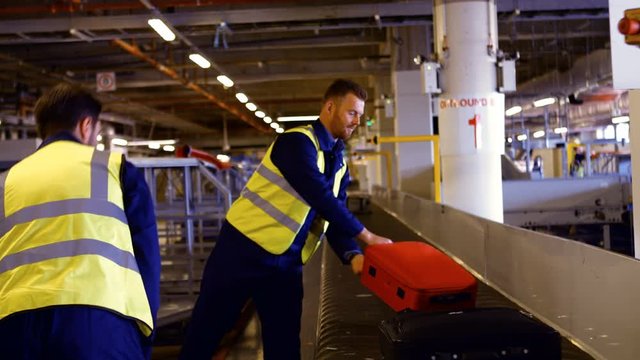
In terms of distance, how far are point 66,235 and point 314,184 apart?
1.23 metres

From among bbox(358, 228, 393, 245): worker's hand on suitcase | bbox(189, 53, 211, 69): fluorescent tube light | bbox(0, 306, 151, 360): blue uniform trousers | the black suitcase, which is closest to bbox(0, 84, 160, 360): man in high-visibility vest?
bbox(0, 306, 151, 360): blue uniform trousers

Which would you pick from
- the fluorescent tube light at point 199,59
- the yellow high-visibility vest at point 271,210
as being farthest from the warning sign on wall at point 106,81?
the yellow high-visibility vest at point 271,210

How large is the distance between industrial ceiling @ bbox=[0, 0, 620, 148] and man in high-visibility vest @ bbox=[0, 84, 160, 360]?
4.97 meters

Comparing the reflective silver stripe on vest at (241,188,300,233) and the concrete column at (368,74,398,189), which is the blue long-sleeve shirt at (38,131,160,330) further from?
the concrete column at (368,74,398,189)

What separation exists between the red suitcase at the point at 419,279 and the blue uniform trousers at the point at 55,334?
1.31 metres

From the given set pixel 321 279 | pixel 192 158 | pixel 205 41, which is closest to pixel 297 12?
pixel 192 158

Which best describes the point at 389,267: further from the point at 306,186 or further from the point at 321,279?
the point at 321,279

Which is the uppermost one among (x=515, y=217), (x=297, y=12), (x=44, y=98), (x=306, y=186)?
(x=297, y=12)

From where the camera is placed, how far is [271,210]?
309cm

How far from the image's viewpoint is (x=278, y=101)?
25.3 meters

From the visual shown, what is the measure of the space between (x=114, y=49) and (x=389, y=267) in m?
13.4

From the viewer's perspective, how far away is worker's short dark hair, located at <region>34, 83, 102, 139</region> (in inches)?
82.5

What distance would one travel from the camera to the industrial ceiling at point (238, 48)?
33.3ft

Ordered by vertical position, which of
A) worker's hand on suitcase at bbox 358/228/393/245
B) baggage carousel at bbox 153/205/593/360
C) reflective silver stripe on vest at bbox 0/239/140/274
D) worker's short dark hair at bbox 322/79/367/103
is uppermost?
worker's short dark hair at bbox 322/79/367/103
